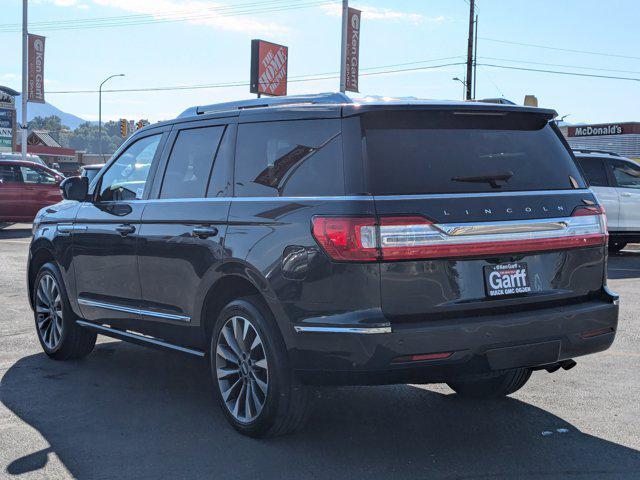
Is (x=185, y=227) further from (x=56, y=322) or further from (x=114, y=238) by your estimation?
(x=56, y=322)

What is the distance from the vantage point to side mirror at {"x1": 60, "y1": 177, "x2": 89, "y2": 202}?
6.62 m

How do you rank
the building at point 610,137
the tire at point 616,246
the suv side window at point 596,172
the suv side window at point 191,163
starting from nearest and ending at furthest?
the suv side window at point 191,163
the suv side window at point 596,172
the tire at point 616,246
the building at point 610,137

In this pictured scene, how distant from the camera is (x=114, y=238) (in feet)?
Result: 20.1

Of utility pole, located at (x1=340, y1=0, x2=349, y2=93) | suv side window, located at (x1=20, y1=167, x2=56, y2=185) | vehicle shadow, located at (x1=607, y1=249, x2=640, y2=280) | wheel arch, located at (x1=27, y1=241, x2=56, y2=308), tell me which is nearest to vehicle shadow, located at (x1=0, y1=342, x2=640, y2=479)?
wheel arch, located at (x1=27, y1=241, x2=56, y2=308)

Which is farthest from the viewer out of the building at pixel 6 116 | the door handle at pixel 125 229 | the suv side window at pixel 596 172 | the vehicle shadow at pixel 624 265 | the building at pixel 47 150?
the building at pixel 47 150

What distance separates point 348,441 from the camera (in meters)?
4.83

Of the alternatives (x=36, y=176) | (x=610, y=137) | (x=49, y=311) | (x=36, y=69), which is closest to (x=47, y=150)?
(x=36, y=69)

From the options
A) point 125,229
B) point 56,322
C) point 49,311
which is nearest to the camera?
point 125,229

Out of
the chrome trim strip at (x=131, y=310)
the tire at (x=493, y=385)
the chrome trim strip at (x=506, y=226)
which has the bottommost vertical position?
the tire at (x=493, y=385)

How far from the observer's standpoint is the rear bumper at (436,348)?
4.14 m

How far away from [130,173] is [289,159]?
1981 millimetres

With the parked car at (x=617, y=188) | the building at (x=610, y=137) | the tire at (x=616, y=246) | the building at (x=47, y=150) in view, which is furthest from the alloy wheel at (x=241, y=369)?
the building at (x=47, y=150)

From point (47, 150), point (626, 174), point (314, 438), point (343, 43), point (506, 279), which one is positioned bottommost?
point (314, 438)

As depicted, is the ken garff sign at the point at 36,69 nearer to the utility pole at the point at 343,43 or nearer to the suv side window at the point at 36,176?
the utility pole at the point at 343,43
